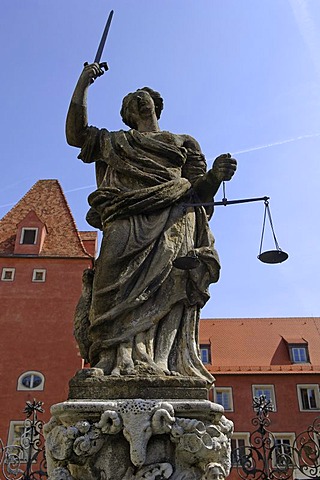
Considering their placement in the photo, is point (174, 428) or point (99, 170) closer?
point (174, 428)

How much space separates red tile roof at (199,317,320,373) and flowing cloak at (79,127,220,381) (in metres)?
32.8

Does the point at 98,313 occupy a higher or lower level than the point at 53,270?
lower

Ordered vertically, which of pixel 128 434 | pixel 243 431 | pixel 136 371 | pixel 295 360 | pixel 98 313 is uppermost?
pixel 295 360

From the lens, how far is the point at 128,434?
357 centimetres

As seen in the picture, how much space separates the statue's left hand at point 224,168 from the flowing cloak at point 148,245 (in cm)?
28

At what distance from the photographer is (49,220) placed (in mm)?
38562

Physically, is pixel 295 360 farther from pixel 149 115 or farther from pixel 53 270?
pixel 149 115

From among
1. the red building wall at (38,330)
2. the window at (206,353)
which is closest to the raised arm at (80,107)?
the red building wall at (38,330)

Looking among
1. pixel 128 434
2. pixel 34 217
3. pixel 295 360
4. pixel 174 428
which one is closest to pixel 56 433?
pixel 128 434

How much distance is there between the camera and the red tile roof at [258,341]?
3744cm

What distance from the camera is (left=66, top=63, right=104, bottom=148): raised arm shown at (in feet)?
17.7

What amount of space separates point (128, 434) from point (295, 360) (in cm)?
3673

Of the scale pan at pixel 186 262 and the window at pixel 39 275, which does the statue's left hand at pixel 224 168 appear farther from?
the window at pixel 39 275

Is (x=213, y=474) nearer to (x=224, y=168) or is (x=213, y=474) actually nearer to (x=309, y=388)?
(x=224, y=168)
